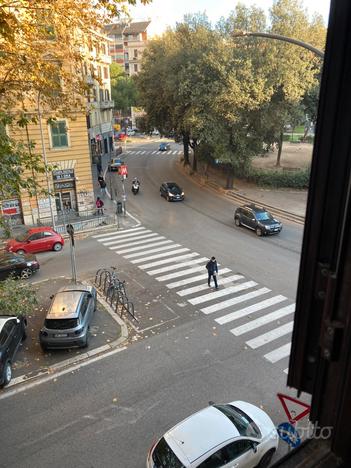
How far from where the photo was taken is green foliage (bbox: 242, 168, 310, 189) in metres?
32.7

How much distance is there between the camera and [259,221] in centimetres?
2269

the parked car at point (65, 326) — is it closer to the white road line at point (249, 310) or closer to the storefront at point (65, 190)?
the white road line at point (249, 310)

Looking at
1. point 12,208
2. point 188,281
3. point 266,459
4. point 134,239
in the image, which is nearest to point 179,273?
point 188,281

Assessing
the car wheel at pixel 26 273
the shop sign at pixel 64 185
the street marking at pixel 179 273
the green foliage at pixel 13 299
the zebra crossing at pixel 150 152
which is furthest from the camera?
the zebra crossing at pixel 150 152

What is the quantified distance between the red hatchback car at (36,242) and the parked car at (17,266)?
2443 millimetres

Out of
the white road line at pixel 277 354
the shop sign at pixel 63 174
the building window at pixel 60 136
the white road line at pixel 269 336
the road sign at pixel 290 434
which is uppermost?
the building window at pixel 60 136

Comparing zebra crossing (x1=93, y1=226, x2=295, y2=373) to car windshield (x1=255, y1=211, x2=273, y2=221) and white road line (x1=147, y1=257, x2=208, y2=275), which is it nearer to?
white road line (x1=147, y1=257, x2=208, y2=275)

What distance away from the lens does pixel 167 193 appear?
31.2m

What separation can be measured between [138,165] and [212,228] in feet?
86.8

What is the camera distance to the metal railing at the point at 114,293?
14.4 m

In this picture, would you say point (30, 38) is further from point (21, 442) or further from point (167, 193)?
point (167, 193)

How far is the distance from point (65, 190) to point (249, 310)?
702 inches

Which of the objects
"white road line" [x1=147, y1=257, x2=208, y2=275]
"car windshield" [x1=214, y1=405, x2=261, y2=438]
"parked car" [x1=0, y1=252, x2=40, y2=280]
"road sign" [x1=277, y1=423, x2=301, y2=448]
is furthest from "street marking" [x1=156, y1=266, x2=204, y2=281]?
"road sign" [x1=277, y1=423, x2=301, y2=448]

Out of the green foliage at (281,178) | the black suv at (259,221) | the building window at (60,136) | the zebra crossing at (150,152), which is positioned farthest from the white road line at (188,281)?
the zebra crossing at (150,152)
